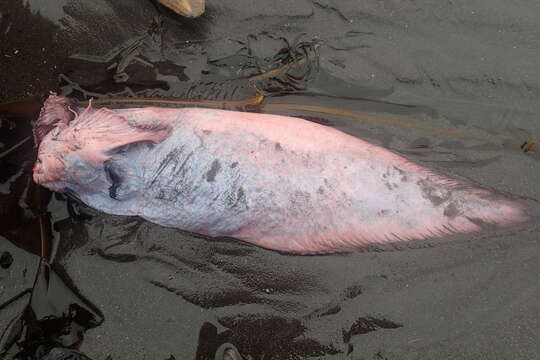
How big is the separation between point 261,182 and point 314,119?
32.2 inches

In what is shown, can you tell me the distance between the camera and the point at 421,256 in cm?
287

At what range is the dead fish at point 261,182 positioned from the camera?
2.76m

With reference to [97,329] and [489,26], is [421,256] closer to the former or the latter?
[489,26]

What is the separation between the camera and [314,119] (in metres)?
3.28

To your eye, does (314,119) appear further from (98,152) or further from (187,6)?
(98,152)

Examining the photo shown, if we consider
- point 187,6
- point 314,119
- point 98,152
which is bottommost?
point 98,152

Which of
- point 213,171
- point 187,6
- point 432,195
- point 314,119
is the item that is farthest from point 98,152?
point 432,195

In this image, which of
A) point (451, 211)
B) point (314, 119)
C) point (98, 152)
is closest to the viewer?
point (451, 211)

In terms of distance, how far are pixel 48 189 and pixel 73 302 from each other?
37.0 inches

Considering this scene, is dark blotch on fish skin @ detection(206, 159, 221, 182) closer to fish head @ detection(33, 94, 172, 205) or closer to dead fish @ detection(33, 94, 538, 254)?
dead fish @ detection(33, 94, 538, 254)

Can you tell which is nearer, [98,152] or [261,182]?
[261,182]

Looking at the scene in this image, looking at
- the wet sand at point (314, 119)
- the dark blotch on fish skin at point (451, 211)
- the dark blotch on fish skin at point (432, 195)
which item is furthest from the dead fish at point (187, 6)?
the dark blotch on fish skin at point (451, 211)

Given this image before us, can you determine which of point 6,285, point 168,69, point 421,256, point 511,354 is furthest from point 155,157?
point 511,354

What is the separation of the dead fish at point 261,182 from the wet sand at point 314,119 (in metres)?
0.19
